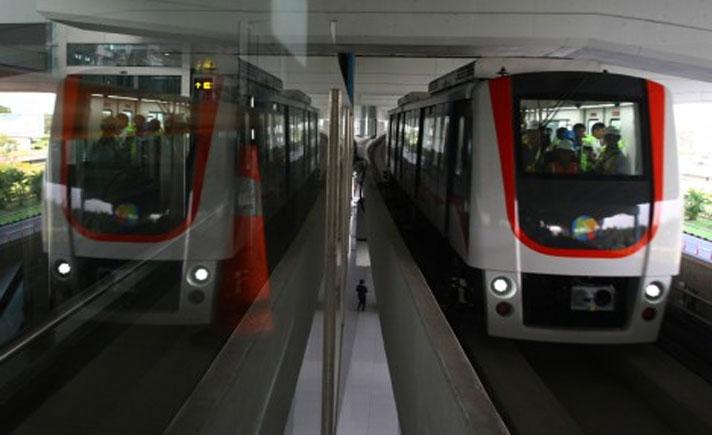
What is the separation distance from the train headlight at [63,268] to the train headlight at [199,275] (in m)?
0.62

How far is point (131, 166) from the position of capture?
161cm

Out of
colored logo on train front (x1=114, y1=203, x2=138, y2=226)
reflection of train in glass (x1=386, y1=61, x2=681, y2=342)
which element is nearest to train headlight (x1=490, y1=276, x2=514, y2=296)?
reflection of train in glass (x1=386, y1=61, x2=681, y2=342)

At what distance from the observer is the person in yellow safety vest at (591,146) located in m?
5.64

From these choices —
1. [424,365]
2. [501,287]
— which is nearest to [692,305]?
[501,287]

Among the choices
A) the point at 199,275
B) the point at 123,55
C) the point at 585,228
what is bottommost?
the point at 585,228

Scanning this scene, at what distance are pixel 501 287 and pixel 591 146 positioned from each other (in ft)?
4.66

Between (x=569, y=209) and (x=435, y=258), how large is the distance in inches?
147

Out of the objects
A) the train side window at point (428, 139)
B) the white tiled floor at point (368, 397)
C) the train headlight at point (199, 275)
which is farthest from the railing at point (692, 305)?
the train headlight at point (199, 275)

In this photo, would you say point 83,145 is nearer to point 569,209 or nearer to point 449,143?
point 569,209

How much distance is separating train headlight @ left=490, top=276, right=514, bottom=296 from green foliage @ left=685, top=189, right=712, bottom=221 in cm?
182

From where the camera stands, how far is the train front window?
560 cm

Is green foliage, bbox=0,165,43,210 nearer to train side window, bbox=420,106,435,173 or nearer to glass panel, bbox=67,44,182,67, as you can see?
glass panel, bbox=67,44,182,67

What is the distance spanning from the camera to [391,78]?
21219 millimetres

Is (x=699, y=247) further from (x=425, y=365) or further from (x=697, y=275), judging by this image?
(x=425, y=365)
